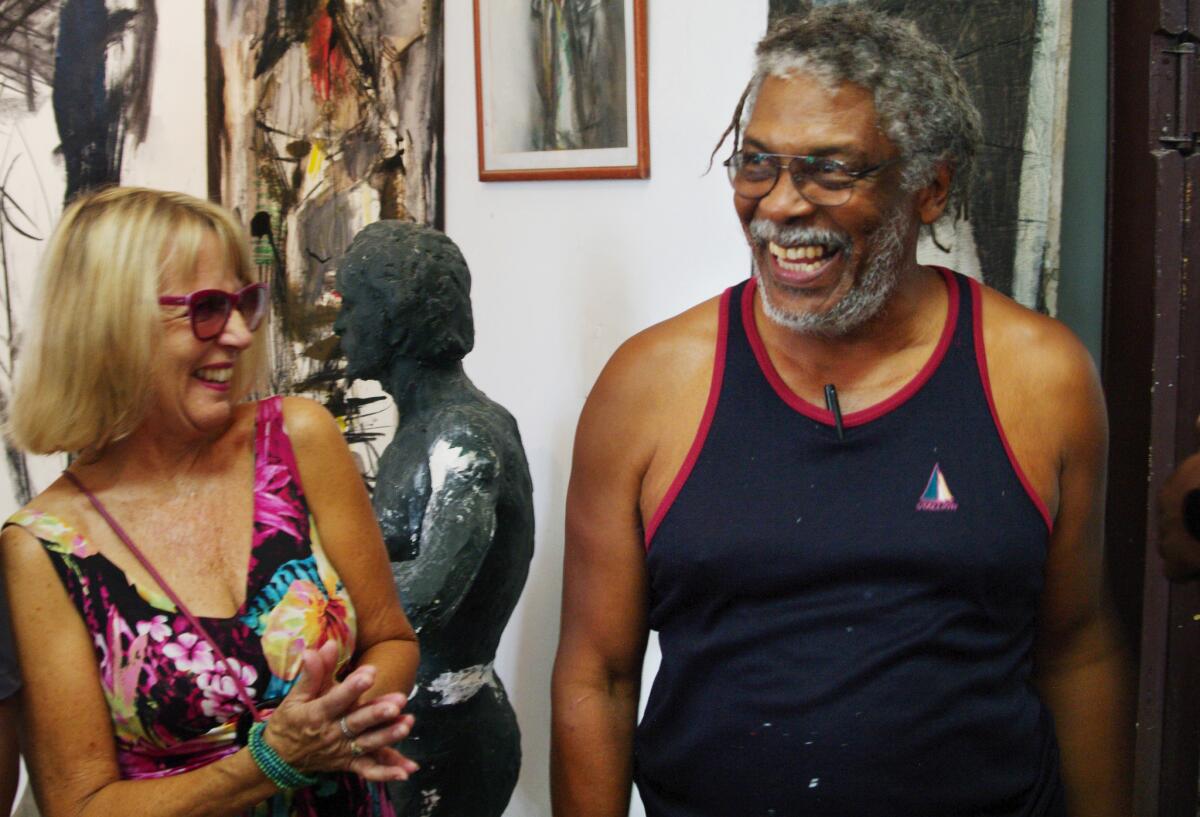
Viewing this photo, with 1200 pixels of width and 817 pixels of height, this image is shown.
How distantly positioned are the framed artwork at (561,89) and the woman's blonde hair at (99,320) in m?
1.61

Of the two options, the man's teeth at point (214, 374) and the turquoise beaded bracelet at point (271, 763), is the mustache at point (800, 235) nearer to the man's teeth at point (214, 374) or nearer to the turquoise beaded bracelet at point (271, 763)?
the man's teeth at point (214, 374)

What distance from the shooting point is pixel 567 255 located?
11.0 feet

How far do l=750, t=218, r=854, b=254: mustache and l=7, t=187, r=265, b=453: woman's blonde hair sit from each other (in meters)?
0.81

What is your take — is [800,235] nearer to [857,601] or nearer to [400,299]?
[857,601]

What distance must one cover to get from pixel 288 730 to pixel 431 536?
0.83 meters

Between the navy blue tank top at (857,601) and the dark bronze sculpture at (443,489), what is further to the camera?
the dark bronze sculpture at (443,489)

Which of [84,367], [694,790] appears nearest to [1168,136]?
[694,790]

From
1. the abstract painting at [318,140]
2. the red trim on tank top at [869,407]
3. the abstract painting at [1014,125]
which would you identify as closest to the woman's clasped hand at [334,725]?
the red trim on tank top at [869,407]

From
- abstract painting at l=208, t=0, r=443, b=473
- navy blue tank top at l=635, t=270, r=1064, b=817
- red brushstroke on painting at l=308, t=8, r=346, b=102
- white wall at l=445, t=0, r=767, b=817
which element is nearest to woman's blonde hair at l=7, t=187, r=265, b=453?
navy blue tank top at l=635, t=270, r=1064, b=817

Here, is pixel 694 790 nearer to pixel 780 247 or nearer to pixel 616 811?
pixel 616 811

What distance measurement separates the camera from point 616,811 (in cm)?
193

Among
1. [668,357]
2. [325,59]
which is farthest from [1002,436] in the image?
[325,59]

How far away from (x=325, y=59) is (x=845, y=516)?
2.23m

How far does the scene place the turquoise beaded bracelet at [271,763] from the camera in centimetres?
162
